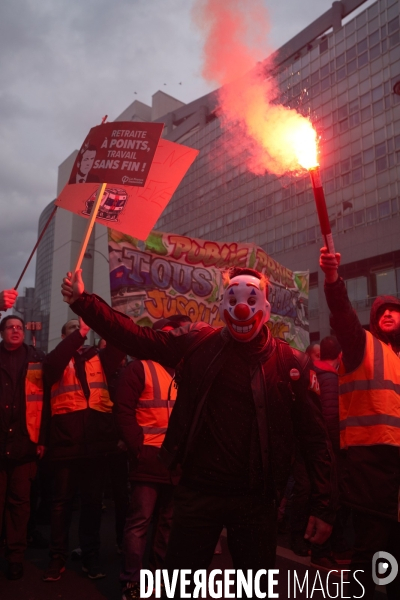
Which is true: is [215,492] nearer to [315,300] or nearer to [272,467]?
[272,467]

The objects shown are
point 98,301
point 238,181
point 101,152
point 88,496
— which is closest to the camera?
point 98,301

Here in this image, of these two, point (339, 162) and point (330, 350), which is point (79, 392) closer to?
point (330, 350)

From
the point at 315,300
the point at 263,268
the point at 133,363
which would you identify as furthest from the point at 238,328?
the point at 315,300

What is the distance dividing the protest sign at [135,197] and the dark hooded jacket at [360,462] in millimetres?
1554

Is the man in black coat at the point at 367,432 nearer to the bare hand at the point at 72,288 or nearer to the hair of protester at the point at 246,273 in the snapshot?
the hair of protester at the point at 246,273

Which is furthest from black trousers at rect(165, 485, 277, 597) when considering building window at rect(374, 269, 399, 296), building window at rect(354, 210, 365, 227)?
building window at rect(354, 210, 365, 227)

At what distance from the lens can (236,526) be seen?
2320 millimetres

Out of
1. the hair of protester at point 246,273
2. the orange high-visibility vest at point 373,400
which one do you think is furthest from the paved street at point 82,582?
the hair of protester at point 246,273

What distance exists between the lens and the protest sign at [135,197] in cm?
373

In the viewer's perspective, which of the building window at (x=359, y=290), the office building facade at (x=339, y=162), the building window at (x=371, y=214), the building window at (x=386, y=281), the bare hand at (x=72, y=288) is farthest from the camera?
the building window at (x=371, y=214)

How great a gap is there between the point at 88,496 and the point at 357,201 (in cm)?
3512

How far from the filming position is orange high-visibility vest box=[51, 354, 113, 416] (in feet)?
15.2

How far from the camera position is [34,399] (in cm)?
453

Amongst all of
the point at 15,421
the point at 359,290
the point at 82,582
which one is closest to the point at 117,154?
the point at 15,421
